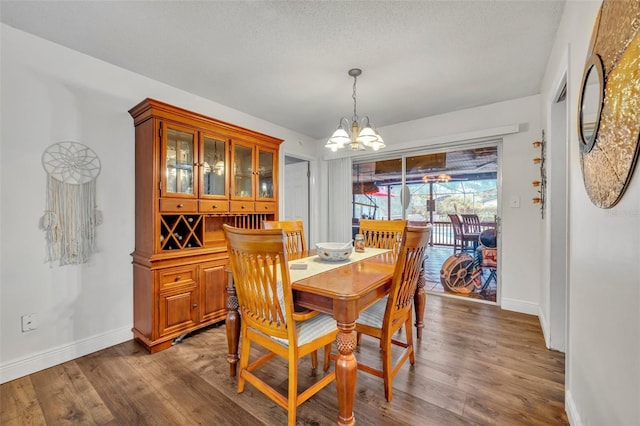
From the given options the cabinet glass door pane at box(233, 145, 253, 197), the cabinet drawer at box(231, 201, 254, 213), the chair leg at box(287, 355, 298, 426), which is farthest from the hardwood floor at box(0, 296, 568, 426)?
the cabinet glass door pane at box(233, 145, 253, 197)

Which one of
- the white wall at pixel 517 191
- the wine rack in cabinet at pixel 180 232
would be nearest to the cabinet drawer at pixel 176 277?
the wine rack in cabinet at pixel 180 232

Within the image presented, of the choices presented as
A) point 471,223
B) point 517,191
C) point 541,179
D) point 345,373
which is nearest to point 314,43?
point 345,373

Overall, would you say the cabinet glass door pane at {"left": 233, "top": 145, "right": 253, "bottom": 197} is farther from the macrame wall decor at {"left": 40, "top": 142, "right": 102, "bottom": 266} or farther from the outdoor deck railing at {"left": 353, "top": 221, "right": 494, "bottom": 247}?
the outdoor deck railing at {"left": 353, "top": 221, "right": 494, "bottom": 247}

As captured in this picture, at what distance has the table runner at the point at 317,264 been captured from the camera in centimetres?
165

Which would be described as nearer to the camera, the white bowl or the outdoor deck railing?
the white bowl

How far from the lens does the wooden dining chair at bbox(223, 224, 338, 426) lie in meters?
1.33

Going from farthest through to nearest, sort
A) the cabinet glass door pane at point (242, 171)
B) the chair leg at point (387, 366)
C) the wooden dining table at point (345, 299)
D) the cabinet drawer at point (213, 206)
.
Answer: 1. the cabinet glass door pane at point (242, 171)
2. the cabinet drawer at point (213, 206)
3. the chair leg at point (387, 366)
4. the wooden dining table at point (345, 299)

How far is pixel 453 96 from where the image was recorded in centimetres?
300

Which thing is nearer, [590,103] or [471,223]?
[590,103]

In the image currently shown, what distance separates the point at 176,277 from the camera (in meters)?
2.36

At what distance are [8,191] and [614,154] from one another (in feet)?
10.6

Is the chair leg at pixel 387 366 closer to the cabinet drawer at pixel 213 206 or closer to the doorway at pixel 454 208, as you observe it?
the cabinet drawer at pixel 213 206

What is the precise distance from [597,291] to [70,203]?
325 cm

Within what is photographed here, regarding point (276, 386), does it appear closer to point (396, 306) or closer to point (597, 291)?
point (396, 306)
